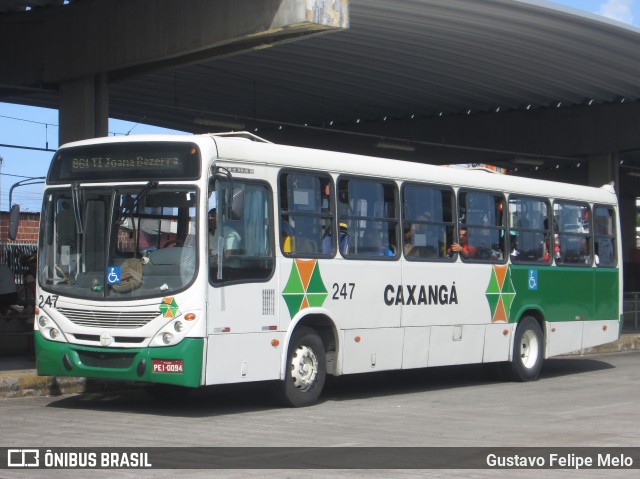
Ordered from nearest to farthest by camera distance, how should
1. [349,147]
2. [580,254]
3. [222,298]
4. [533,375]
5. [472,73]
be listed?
[222,298]
[533,375]
[580,254]
[472,73]
[349,147]

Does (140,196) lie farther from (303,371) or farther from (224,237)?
(303,371)

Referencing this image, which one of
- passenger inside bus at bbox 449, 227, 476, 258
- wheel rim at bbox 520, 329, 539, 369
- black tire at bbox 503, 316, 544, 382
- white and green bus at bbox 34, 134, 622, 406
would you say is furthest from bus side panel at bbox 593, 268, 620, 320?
passenger inside bus at bbox 449, 227, 476, 258

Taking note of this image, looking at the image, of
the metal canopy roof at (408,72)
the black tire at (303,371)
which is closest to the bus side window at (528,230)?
the black tire at (303,371)

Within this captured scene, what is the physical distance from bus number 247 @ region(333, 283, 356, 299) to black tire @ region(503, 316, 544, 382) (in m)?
4.18

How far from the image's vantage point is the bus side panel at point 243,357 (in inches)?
480

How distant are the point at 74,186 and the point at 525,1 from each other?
40.1 ft

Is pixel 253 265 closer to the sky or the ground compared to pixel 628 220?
closer to the ground

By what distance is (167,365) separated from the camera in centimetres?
1202

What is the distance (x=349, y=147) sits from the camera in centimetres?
3747

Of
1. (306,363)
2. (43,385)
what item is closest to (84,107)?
(43,385)

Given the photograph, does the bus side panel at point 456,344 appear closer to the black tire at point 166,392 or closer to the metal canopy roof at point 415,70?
the black tire at point 166,392

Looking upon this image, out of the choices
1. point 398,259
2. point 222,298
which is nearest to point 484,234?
point 398,259

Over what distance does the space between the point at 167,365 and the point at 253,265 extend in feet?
5.17

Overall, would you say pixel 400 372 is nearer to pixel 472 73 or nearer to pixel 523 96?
pixel 472 73
